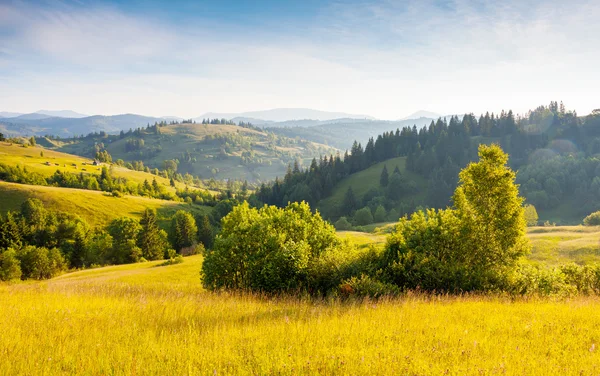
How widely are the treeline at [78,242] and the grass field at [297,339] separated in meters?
83.7

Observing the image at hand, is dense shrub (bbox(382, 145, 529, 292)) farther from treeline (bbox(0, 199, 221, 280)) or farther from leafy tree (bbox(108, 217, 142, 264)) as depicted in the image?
leafy tree (bbox(108, 217, 142, 264))

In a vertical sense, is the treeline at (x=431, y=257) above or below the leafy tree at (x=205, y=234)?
above

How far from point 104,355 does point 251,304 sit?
554cm

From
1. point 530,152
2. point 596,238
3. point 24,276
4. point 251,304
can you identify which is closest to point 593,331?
point 251,304

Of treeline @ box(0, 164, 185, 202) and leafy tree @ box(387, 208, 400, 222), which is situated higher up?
treeline @ box(0, 164, 185, 202)

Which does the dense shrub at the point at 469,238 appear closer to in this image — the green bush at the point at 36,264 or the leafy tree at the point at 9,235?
the green bush at the point at 36,264

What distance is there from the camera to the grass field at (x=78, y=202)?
14112 centimetres

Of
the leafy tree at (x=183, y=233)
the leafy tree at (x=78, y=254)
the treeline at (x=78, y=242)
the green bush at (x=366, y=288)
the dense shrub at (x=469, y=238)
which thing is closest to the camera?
the green bush at (x=366, y=288)

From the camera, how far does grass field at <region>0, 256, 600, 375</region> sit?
5.69 m

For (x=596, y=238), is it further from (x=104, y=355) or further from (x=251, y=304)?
(x=104, y=355)

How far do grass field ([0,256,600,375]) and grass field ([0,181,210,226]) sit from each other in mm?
153383

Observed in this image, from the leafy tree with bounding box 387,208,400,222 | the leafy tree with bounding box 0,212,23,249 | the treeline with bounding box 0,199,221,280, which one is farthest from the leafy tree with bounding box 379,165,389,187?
the leafy tree with bounding box 0,212,23,249

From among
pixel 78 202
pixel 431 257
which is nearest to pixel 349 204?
pixel 78 202

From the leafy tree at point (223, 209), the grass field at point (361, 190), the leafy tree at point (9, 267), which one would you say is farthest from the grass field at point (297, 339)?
the grass field at point (361, 190)
